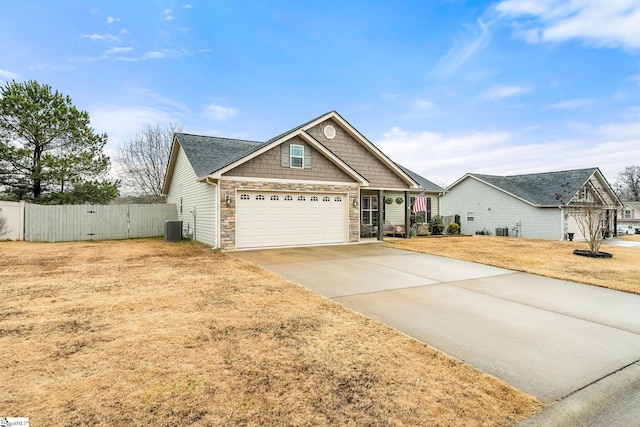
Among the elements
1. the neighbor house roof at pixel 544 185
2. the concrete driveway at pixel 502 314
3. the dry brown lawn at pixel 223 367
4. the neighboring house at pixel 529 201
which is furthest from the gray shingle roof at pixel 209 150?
the neighbor house roof at pixel 544 185

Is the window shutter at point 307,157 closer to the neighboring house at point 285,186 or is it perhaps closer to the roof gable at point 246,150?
the neighboring house at point 285,186

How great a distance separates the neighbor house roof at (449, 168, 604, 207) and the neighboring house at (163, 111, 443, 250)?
1111 cm

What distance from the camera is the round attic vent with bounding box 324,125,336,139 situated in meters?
16.5

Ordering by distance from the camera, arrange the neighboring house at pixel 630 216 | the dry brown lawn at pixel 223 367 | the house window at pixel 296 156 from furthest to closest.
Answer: the neighboring house at pixel 630 216
the house window at pixel 296 156
the dry brown lawn at pixel 223 367

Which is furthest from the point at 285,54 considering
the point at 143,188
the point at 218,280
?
the point at 143,188

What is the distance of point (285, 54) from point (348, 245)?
35.4 ft

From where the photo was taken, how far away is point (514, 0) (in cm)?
1105

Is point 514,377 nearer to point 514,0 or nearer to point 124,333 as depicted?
point 124,333

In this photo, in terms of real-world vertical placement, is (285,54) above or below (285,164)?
above

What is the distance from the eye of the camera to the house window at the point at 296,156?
13.4 m

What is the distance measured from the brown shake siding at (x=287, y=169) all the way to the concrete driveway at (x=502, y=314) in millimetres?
4439

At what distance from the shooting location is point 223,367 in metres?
3.21

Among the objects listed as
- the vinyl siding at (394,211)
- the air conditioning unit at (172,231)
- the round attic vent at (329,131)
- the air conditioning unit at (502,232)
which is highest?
the round attic vent at (329,131)

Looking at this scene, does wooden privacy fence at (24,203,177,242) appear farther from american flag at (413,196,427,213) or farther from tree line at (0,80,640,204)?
american flag at (413,196,427,213)
